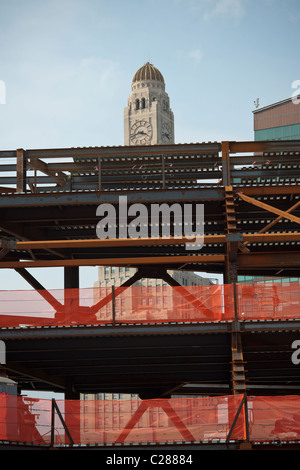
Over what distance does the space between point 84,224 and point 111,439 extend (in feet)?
41.9

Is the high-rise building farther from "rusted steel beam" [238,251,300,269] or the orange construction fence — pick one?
the orange construction fence

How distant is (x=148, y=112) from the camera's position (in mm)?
185750

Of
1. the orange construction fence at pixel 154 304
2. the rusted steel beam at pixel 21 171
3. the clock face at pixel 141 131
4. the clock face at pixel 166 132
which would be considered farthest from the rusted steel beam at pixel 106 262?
the clock face at pixel 141 131

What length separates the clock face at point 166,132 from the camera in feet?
608

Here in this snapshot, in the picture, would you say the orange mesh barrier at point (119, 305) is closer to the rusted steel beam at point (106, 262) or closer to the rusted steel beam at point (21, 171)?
the rusted steel beam at point (106, 262)

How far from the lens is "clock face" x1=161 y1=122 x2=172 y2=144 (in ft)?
608

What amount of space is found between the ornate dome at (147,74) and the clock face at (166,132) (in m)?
12.1

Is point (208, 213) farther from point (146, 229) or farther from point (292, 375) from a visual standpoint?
point (292, 375)

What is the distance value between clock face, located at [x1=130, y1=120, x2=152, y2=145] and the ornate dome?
507 inches

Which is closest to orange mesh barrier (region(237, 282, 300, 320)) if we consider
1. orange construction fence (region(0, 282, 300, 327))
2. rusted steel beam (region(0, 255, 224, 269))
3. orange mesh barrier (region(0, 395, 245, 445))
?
orange construction fence (region(0, 282, 300, 327))

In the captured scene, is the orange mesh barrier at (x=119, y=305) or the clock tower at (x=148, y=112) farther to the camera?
the clock tower at (x=148, y=112)

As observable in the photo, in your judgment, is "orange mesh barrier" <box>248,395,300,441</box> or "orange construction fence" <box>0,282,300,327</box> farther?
"orange construction fence" <box>0,282,300,327</box>

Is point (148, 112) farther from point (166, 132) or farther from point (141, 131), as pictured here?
point (166, 132)

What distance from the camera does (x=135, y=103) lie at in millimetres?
188500
